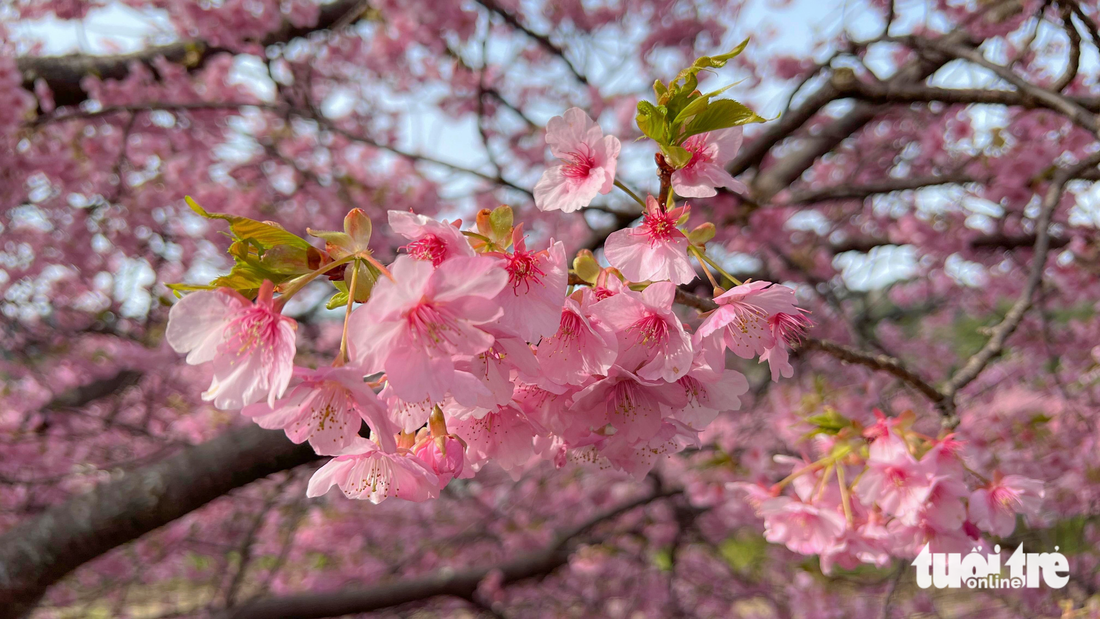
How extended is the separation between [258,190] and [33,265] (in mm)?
1667

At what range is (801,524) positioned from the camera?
1557 mm

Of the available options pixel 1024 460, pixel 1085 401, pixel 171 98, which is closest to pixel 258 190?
pixel 171 98

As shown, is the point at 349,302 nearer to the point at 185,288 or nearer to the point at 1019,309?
the point at 185,288

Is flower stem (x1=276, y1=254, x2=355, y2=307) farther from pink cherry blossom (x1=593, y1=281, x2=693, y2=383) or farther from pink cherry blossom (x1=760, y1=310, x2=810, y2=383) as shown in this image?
pink cherry blossom (x1=760, y1=310, x2=810, y2=383)

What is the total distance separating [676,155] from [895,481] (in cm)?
99

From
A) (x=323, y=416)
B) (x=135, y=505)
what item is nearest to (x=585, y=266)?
(x=323, y=416)

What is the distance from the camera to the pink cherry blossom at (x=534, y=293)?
0.77m

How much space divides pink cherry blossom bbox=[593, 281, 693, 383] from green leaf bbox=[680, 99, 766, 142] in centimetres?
26

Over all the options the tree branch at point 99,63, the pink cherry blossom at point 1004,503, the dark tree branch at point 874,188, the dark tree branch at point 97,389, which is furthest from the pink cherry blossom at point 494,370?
the dark tree branch at point 97,389

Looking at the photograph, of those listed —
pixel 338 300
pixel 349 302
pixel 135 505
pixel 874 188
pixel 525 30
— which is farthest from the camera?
pixel 525 30

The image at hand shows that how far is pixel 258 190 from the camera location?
505 centimetres

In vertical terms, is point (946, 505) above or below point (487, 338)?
below

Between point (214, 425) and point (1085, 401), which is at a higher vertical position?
point (1085, 401)

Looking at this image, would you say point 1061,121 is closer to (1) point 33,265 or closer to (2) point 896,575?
(2) point 896,575
